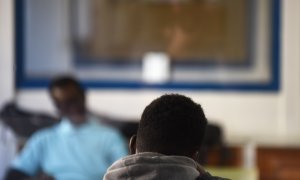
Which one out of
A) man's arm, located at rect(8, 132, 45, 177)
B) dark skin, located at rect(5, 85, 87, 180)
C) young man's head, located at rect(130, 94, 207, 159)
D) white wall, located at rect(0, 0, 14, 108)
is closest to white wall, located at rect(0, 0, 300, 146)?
white wall, located at rect(0, 0, 14, 108)

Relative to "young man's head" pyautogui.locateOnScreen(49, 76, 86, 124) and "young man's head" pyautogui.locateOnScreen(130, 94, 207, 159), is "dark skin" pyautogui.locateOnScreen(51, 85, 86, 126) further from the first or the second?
"young man's head" pyautogui.locateOnScreen(130, 94, 207, 159)

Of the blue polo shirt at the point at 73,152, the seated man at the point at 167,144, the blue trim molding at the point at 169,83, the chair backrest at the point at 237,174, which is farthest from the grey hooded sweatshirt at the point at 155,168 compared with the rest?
the blue trim molding at the point at 169,83

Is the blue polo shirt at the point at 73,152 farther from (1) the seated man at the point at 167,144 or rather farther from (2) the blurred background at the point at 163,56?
(1) the seated man at the point at 167,144

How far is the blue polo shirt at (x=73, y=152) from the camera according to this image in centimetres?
303

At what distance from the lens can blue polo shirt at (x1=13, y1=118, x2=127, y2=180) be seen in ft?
9.95

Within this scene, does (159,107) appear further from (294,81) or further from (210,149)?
(294,81)

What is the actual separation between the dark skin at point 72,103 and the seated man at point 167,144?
192cm

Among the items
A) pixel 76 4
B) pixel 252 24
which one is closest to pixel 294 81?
pixel 252 24

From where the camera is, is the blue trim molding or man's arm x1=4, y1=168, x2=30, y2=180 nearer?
man's arm x1=4, y1=168, x2=30, y2=180

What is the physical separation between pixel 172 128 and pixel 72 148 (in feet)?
6.24

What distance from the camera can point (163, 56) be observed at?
388 centimetres

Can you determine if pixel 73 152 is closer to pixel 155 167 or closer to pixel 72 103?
pixel 72 103

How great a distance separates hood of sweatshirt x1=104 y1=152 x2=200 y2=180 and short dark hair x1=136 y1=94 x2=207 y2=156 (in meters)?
0.02

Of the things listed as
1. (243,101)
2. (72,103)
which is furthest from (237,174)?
(243,101)
